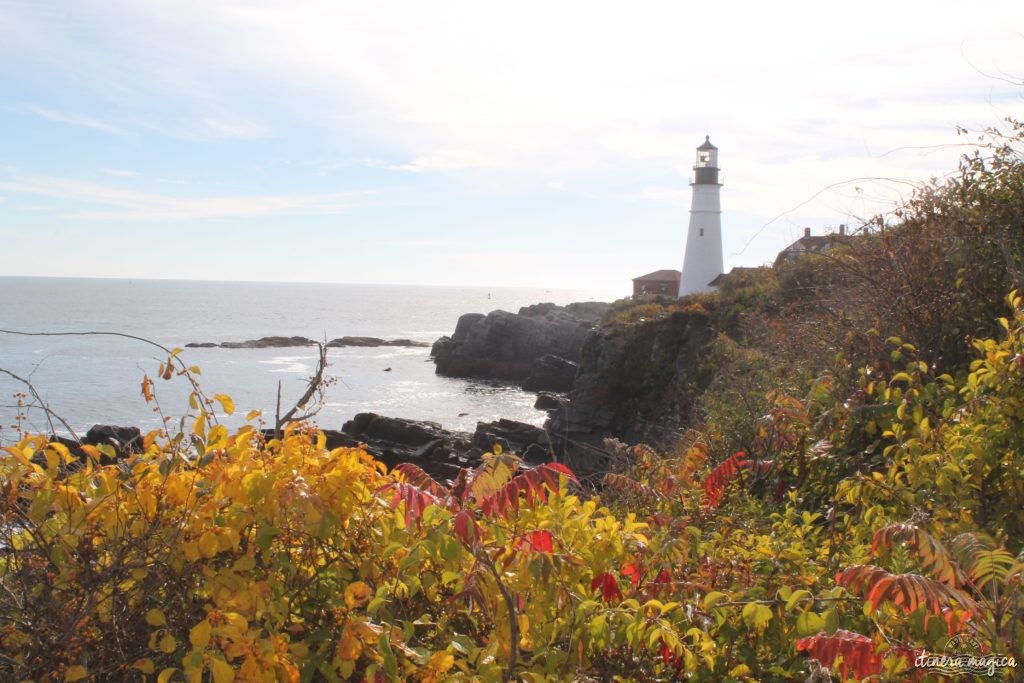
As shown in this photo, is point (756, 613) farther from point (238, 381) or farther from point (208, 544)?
point (238, 381)

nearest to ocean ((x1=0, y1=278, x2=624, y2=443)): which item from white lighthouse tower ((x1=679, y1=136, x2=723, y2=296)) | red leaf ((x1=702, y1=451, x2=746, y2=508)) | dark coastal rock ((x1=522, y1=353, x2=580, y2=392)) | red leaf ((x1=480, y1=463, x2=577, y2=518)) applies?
dark coastal rock ((x1=522, y1=353, x2=580, y2=392))

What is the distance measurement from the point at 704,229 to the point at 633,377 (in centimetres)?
2890

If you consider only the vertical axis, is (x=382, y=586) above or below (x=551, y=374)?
above

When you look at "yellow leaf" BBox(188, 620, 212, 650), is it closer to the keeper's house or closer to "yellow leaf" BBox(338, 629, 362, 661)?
"yellow leaf" BBox(338, 629, 362, 661)

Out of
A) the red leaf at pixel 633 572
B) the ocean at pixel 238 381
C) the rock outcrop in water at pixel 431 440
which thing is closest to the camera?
the red leaf at pixel 633 572

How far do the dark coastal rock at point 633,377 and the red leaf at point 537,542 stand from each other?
79.8 feet

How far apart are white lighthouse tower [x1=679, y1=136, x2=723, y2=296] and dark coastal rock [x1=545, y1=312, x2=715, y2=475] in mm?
24889

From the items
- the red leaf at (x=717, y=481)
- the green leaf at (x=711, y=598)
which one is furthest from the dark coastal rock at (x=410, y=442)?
the green leaf at (x=711, y=598)

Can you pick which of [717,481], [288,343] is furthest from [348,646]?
[288,343]

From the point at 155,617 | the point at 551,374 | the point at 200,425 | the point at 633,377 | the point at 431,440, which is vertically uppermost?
the point at 200,425

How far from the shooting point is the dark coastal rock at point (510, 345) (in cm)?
5884

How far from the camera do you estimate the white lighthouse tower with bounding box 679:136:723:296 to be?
5806 cm

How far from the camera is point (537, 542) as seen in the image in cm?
287

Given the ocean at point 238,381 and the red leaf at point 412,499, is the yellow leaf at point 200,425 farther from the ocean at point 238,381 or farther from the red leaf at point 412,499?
the ocean at point 238,381
